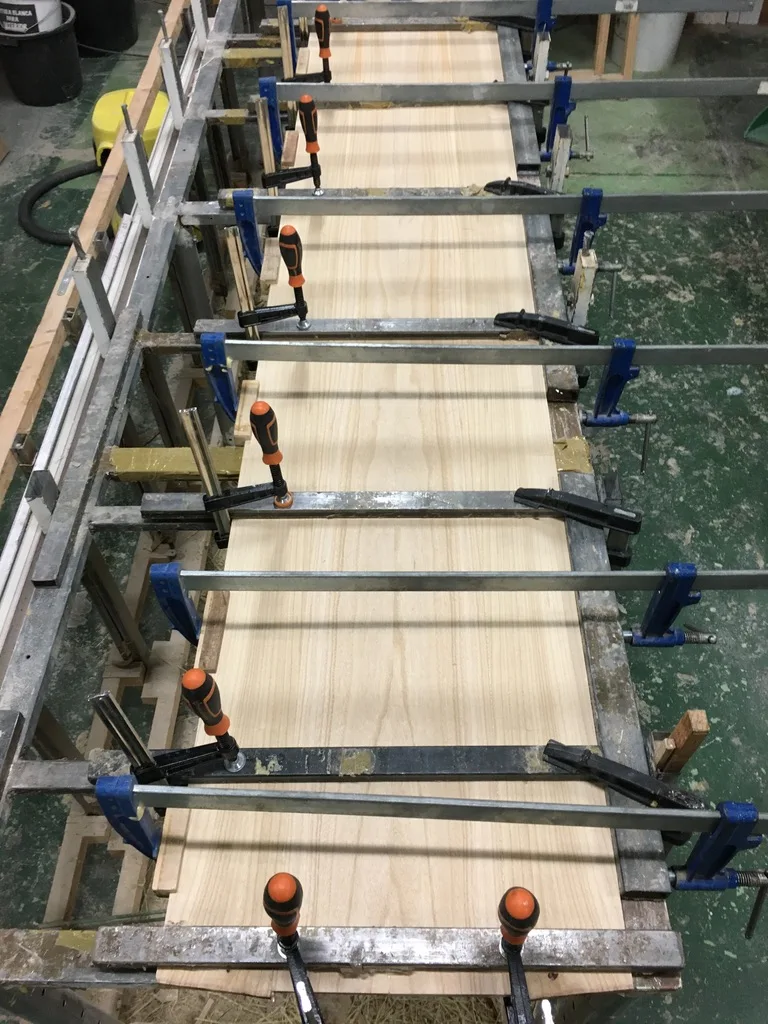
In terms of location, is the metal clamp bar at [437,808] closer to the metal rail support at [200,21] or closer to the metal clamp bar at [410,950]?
the metal clamp bar at [410,950]

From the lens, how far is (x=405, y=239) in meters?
2.49

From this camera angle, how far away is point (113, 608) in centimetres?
275

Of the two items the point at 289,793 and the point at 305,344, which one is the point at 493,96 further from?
the point at 289,793

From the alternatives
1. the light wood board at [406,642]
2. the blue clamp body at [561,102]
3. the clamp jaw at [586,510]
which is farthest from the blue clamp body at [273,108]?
the clamp jaw at [586,510]

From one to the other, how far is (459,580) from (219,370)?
86 centimetres

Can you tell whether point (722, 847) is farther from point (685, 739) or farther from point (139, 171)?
point (139, 171)

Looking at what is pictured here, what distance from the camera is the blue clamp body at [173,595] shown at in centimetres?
156

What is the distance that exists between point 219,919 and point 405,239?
6.47ft

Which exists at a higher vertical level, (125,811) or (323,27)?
(323,27)

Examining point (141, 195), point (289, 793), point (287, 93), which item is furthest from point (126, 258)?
point (289, 793)

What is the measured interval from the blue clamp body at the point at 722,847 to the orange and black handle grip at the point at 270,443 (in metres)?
1.07

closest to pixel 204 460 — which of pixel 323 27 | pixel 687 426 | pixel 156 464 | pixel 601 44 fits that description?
pixel 156 464

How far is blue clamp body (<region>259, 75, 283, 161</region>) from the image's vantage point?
261 centimetres

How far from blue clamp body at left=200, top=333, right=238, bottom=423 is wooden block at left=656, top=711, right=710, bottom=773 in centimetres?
132
